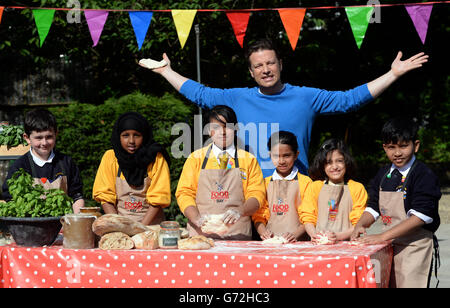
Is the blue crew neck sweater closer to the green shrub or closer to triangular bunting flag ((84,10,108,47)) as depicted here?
triangular bunting flag ((84,10,108,47))

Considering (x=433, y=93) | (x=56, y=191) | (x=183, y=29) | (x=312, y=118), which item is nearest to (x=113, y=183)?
(x=56, y=191)

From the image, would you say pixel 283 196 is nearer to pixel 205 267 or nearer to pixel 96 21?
pixel 205 267

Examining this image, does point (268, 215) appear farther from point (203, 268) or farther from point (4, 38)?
point (4, 38)

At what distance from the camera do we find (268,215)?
13.5 feet

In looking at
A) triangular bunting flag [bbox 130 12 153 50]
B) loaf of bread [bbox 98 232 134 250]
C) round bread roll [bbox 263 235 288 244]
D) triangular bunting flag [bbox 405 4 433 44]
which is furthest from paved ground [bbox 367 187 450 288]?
triangular bunting flag [bbox 130 12 153 50]

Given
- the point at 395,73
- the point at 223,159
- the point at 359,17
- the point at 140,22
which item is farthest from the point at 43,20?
the point at 395,73

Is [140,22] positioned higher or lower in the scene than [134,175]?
higher

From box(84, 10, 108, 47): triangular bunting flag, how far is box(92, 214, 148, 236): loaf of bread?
3.54 metres

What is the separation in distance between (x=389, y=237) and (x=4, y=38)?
31.3ft

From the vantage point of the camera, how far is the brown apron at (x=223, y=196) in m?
3.96

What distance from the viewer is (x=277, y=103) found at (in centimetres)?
430

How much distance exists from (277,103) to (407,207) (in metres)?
1.16

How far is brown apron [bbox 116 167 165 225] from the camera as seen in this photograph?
422 cm

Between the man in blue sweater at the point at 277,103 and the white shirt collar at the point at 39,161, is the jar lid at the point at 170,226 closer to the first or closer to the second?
the man in blue sweater at the point at 277,103
